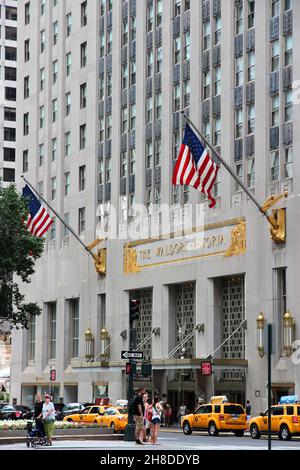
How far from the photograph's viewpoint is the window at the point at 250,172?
213 feet

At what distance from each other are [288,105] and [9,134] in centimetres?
Result: 7833

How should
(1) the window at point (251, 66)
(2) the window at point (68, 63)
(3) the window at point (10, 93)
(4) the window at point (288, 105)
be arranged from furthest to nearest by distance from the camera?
(3) the window at point (10, 93) → (2) the window at point (68, 63) → (1) the window at point (251, 66) → (4) the window at point (288, 105)

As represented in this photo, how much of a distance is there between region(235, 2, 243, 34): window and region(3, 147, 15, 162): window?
70.0m

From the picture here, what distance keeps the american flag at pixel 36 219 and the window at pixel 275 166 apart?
13.9 meters

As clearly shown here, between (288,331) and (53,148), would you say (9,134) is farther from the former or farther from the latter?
(288,331)

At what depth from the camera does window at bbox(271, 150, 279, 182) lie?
6288 centimetres

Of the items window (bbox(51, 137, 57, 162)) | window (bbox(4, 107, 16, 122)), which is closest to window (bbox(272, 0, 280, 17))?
window (bbox(51, 137, 57, 162))

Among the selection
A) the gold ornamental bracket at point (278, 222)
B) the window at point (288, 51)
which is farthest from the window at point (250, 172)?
the window at point (288, 51)

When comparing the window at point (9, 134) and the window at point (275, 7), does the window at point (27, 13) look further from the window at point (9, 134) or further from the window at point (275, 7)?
the window at point (275, 7)

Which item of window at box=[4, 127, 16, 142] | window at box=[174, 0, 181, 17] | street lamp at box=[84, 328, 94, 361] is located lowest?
street lamp at box=[84, 328, 94, 361]

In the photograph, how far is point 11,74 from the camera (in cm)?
13738

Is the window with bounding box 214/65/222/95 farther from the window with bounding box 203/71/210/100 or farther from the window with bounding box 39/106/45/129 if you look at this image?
the window with bounding box 39/106/45/129
